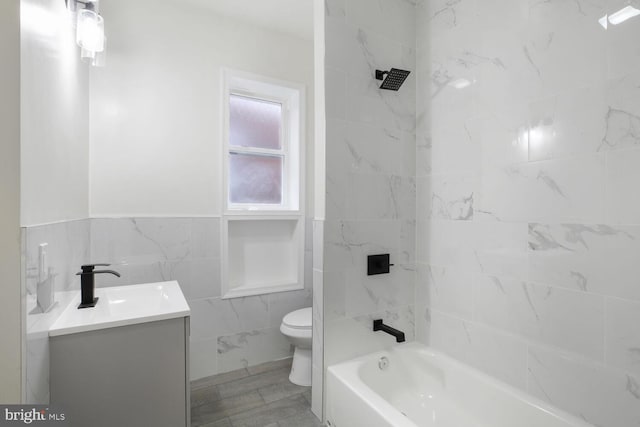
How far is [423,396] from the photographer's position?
1.72 m

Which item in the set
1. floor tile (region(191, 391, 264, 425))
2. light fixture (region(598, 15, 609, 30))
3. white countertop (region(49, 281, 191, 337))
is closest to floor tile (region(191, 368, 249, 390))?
floor tile (region(191, 391, 264, 425))

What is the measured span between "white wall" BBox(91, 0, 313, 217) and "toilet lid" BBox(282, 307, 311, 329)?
1001mm

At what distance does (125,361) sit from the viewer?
1.25 meters

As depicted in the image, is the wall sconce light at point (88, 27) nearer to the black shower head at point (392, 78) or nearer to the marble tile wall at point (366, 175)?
the marble tile wall at point (366, 175)

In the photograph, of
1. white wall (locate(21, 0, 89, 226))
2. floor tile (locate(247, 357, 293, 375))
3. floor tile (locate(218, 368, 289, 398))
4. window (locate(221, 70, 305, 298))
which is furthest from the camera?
window (locate(221, 70, 305, 298))

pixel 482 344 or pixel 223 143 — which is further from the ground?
pixel 223 143

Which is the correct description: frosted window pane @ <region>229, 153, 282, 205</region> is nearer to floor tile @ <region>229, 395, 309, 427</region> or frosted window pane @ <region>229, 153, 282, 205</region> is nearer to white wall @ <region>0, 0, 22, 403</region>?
floor tile @ <region>229, 395, 309, 427</region>

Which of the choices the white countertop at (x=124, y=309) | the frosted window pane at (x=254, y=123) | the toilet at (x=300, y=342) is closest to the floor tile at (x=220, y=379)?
the toilet at (x=300, y=342)

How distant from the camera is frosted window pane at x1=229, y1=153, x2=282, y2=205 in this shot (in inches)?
104

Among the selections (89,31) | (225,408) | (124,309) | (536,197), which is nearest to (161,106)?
(89,31)

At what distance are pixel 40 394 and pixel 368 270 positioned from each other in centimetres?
149

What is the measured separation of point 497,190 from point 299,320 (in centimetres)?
154

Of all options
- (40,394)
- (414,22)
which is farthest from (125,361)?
(414,22)

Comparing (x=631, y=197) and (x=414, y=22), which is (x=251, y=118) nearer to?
(x=414, y=22)
